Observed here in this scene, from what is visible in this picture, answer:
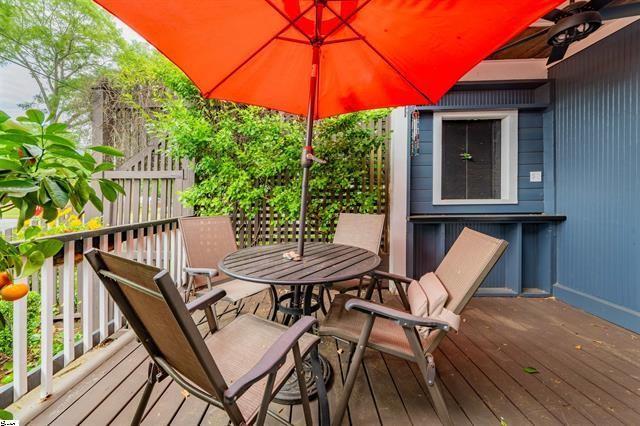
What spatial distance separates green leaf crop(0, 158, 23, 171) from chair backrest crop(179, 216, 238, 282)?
5.00 feet

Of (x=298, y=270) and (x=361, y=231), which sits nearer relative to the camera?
(x=298, y=270)

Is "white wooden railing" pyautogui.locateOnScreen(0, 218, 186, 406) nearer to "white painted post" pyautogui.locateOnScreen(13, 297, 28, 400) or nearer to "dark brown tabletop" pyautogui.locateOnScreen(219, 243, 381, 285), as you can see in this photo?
"white painted post" pyautogui.locateOnScreen(13, 297, 28, 400)

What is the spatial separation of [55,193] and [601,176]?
4321 millimetres

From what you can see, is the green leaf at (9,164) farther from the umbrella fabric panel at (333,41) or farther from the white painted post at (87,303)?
the white painted post at (87,303)

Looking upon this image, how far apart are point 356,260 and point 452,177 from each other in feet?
8.17

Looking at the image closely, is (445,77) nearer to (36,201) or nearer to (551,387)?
(551,387)

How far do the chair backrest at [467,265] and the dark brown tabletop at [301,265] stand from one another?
0.45 metres

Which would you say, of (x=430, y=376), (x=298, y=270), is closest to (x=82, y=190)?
(x=298, y=270)

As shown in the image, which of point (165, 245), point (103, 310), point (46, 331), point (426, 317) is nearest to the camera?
point (426, 317)

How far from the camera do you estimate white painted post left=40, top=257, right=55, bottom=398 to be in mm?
1611

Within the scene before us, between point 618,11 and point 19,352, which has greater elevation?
point 618,11

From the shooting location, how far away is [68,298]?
181 centimetres

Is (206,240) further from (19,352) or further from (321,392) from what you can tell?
(321,392)

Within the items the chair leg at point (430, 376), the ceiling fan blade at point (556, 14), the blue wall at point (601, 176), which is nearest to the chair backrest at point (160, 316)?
the chair leg at point (430, 376)
